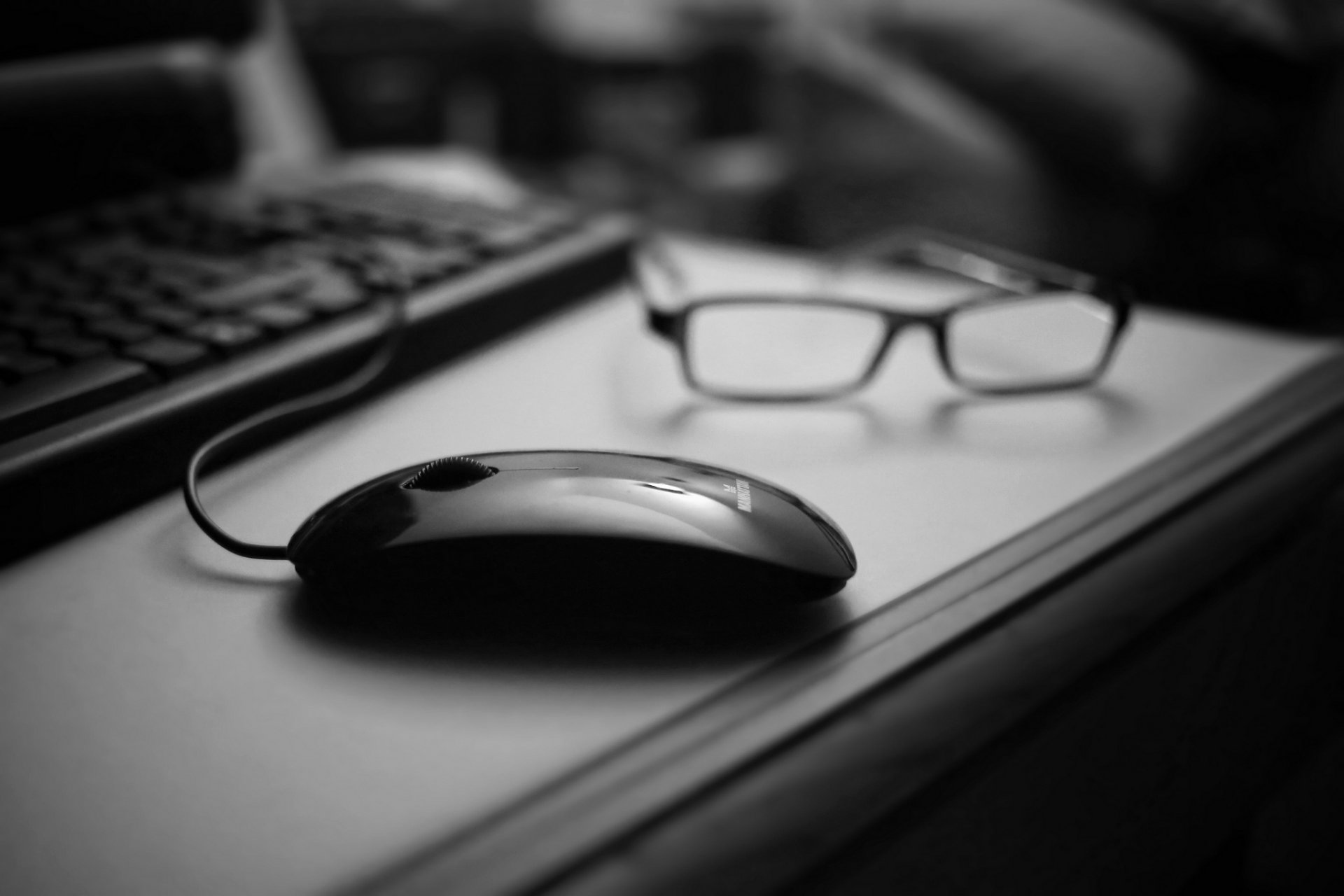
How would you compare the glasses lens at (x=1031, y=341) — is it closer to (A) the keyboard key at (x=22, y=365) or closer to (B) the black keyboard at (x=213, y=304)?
(B) the black keyboard at (x=213, y=304)

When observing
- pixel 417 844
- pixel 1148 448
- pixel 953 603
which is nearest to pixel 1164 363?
pixel 1148 448

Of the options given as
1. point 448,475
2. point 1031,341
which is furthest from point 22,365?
point 1031,341

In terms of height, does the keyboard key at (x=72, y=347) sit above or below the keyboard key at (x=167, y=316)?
below

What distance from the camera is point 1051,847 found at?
10.9 inches

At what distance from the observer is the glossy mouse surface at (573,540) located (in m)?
0.24

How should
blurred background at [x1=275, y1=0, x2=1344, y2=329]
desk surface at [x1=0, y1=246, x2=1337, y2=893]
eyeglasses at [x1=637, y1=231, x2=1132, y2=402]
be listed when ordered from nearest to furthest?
desk surface at [x1=0, y1=246, x2=1337, y2=893]
eyeglasses at [x1=637, y1=231, x2=1132, y2=402]
blurred background at [x1=275, y1=0, x2=1344, y2=329]

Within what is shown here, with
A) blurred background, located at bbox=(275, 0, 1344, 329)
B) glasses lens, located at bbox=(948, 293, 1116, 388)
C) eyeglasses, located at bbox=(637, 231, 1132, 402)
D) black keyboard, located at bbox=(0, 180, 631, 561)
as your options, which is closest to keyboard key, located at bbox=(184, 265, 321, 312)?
black keyboard, located at bbox=(0, 180, 631, 561)

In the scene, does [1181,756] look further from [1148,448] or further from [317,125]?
[317,125]

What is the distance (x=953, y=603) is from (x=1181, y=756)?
121 millimetres

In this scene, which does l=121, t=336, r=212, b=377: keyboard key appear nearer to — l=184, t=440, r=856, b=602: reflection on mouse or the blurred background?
Result: l=184, t=440, r=856, b=602: reflection on mouse

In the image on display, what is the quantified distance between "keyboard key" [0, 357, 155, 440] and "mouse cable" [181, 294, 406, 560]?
0.03 m

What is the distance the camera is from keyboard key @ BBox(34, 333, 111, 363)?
1.14 feet

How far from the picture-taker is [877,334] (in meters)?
0.49

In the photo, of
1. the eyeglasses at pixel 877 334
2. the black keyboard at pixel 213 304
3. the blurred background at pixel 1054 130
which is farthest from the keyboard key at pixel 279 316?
the blurred background at pixel 1054 130
